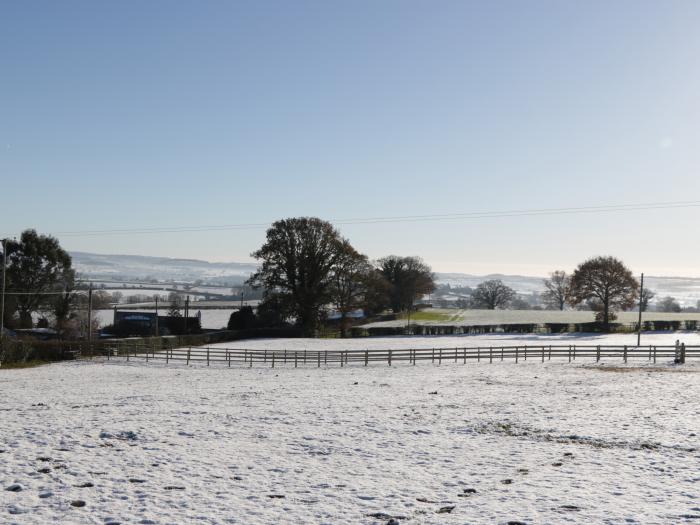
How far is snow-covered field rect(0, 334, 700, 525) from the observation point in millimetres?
11203

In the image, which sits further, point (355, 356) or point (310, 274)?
point (310, 274)

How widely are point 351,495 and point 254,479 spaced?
2351mm

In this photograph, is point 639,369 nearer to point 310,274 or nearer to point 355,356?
point 355,356

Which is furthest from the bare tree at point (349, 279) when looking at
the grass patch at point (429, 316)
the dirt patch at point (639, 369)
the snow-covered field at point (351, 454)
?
the snow-covered field at point (351, 454)

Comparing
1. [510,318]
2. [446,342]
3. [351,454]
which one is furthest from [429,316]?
[351,454]

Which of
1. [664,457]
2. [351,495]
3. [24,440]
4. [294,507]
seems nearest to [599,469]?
[664,457]

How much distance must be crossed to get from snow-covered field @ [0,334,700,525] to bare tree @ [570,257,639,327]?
56.2 m

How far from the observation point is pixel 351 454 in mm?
15742

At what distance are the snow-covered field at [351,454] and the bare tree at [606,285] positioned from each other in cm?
5624

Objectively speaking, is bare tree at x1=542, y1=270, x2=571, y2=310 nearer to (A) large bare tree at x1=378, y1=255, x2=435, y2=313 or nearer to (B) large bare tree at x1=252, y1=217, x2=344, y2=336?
(A) large bare tree at x1=378, y1=255, x2=435, y2=313

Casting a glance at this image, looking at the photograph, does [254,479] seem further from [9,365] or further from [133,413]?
[9,365]

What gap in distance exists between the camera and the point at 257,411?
22.4m

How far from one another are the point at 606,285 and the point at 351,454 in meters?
75.1

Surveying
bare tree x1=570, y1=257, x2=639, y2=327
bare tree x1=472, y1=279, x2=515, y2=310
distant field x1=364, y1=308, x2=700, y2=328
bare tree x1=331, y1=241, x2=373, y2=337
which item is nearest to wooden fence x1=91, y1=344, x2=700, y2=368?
bare tree x1=331, y1=241, x2=373, y2=337
